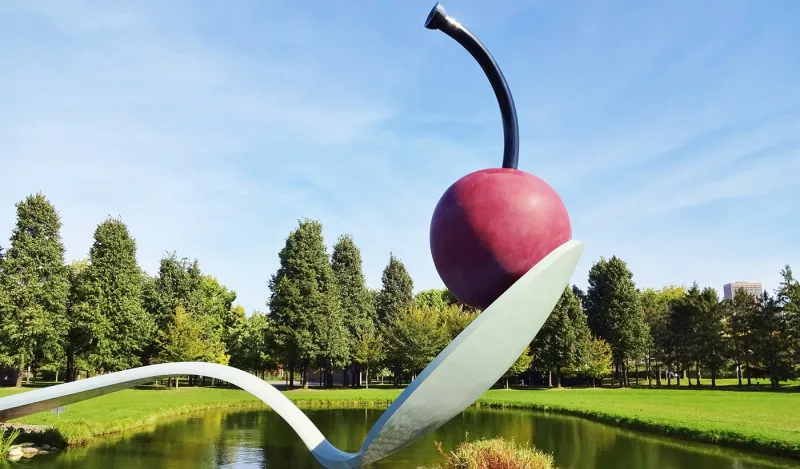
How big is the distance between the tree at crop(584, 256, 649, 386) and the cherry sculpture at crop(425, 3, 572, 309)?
41.1m

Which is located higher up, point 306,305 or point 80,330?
point 306,305

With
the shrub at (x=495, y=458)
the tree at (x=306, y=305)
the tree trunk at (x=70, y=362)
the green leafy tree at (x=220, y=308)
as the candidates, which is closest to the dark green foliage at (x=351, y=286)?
the tree at (x=306, y=305)

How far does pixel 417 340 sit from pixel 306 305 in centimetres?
771

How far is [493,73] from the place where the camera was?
8547 millimetres

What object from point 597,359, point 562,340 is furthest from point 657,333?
point 562,340

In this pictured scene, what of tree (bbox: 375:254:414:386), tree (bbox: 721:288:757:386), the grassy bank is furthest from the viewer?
tree (bbox: 375:254:414:386)

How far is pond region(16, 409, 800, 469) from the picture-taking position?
13.2 m

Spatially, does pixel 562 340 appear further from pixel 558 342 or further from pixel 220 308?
pixel 220 308

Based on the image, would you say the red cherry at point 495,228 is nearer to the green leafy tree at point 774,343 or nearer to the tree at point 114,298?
the tree at point 114,298

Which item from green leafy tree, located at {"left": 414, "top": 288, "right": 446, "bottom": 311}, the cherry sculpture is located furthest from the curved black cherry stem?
green leafy tree, located at {"left": 414, "top": 288, "right": 446, "bottom": 311}

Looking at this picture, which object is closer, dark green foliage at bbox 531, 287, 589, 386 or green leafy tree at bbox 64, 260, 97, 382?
green leafy tree at bbox 64, 260, 97, 382

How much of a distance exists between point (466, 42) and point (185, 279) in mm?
37779

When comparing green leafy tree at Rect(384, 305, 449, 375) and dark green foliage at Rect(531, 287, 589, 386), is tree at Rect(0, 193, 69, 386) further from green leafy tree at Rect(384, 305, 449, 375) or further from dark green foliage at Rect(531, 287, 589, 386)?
dark green foliage at Rect(531, 287, 589, 386)

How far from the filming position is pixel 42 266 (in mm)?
32375
